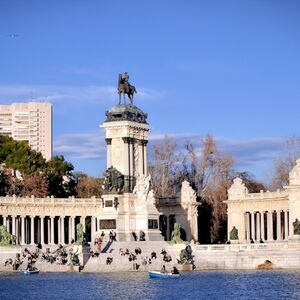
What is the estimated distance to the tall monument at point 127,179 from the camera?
98062 millimetres

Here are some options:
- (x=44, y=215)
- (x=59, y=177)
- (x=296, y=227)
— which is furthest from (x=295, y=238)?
(x=59, y=177)

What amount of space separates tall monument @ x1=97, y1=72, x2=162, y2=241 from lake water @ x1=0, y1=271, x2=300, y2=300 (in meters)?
14.1

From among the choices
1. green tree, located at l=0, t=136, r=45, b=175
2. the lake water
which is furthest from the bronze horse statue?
green tree, located at l=0, t=136, r=45, b=175

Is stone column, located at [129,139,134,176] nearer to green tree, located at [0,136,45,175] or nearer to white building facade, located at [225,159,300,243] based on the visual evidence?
white building facade, located at [225,159,300,243]

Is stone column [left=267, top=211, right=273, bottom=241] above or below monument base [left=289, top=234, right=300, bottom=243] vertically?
above

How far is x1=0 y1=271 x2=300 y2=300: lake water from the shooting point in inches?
2515

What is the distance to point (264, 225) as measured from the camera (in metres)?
117

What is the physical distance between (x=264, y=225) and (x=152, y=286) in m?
48.0

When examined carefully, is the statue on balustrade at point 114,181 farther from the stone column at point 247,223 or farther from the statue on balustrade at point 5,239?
the stone column at point 247,223

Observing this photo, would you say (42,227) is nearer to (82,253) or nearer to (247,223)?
(247,223)

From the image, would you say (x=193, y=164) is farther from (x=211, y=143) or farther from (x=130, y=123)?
(x=130, y=123)

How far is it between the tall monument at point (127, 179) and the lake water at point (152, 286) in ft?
46.4

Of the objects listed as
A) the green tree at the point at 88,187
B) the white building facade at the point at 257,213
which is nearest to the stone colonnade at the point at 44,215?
the white building facade at the point at 257,213

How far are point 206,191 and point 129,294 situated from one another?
195 ft
